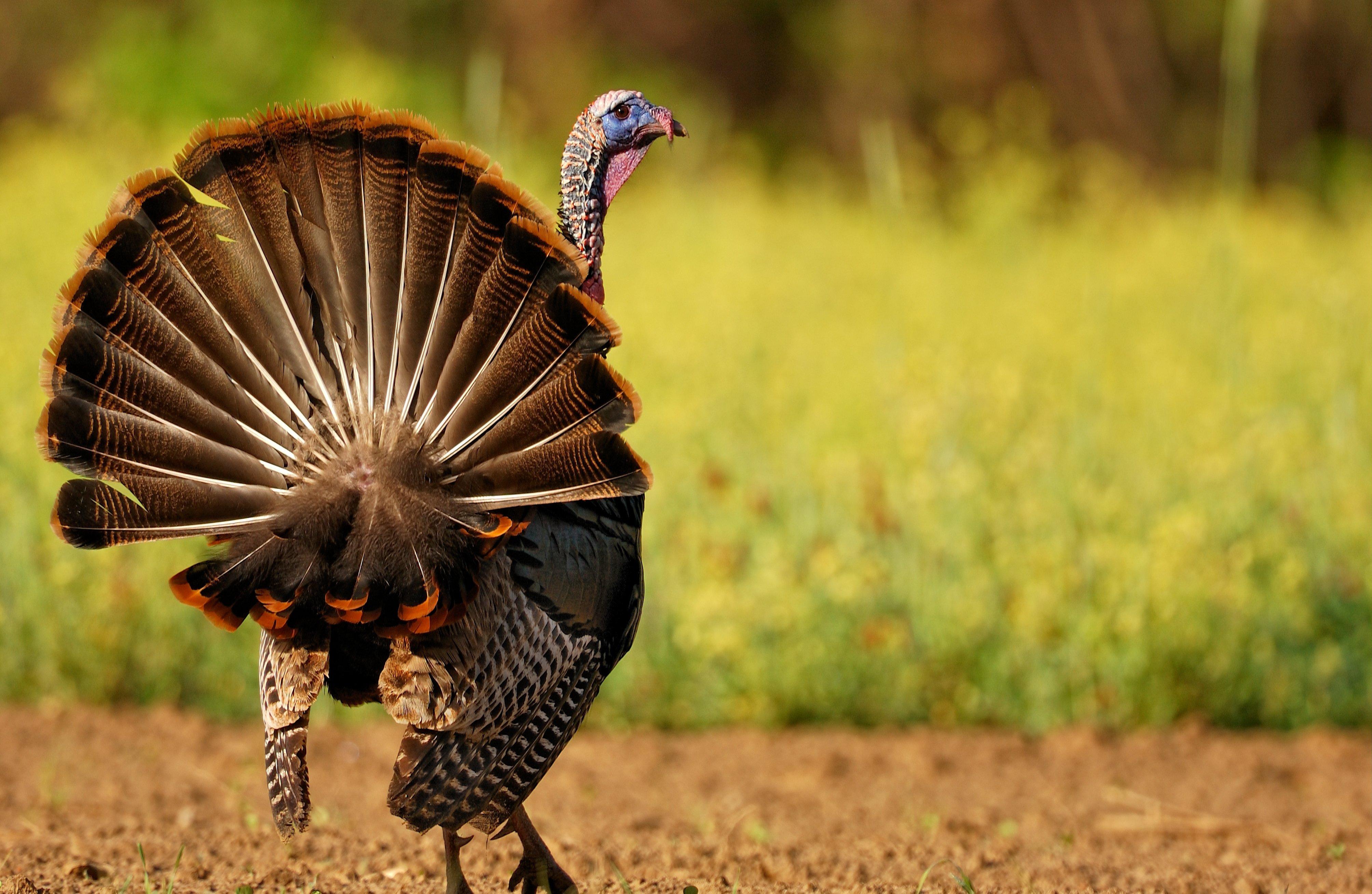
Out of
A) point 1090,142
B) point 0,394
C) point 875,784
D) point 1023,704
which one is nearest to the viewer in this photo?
point 875,784

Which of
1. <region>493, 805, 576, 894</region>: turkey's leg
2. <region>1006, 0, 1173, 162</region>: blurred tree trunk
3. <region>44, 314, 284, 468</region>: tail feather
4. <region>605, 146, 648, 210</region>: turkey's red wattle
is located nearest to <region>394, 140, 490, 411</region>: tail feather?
Answer: <region>44, 314, 284, 468</region>: tail feather

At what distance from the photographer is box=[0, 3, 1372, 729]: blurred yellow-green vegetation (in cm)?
561

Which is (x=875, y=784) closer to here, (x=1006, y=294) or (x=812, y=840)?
(x=812, y=840)

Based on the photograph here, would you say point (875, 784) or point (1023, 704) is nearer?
point (875, 784)

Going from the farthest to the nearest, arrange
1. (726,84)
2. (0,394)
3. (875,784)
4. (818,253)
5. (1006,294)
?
(726,84)
(818,253)
(1006,294)
(0,394)
(875,784)

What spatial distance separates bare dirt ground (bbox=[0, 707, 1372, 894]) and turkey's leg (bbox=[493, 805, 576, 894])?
17 cm

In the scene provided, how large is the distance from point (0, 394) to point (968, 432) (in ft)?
13.6

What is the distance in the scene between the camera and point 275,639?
321 centimetres

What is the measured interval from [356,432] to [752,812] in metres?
2.24

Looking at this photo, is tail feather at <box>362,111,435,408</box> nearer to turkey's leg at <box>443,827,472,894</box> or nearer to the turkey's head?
the turkey's head

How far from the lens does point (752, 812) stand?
4828 mm

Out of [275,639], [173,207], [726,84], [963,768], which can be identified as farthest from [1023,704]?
[726,84]

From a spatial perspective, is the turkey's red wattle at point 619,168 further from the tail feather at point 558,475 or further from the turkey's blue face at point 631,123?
the tail feather at point 558,475

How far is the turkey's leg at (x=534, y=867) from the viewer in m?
3.57
